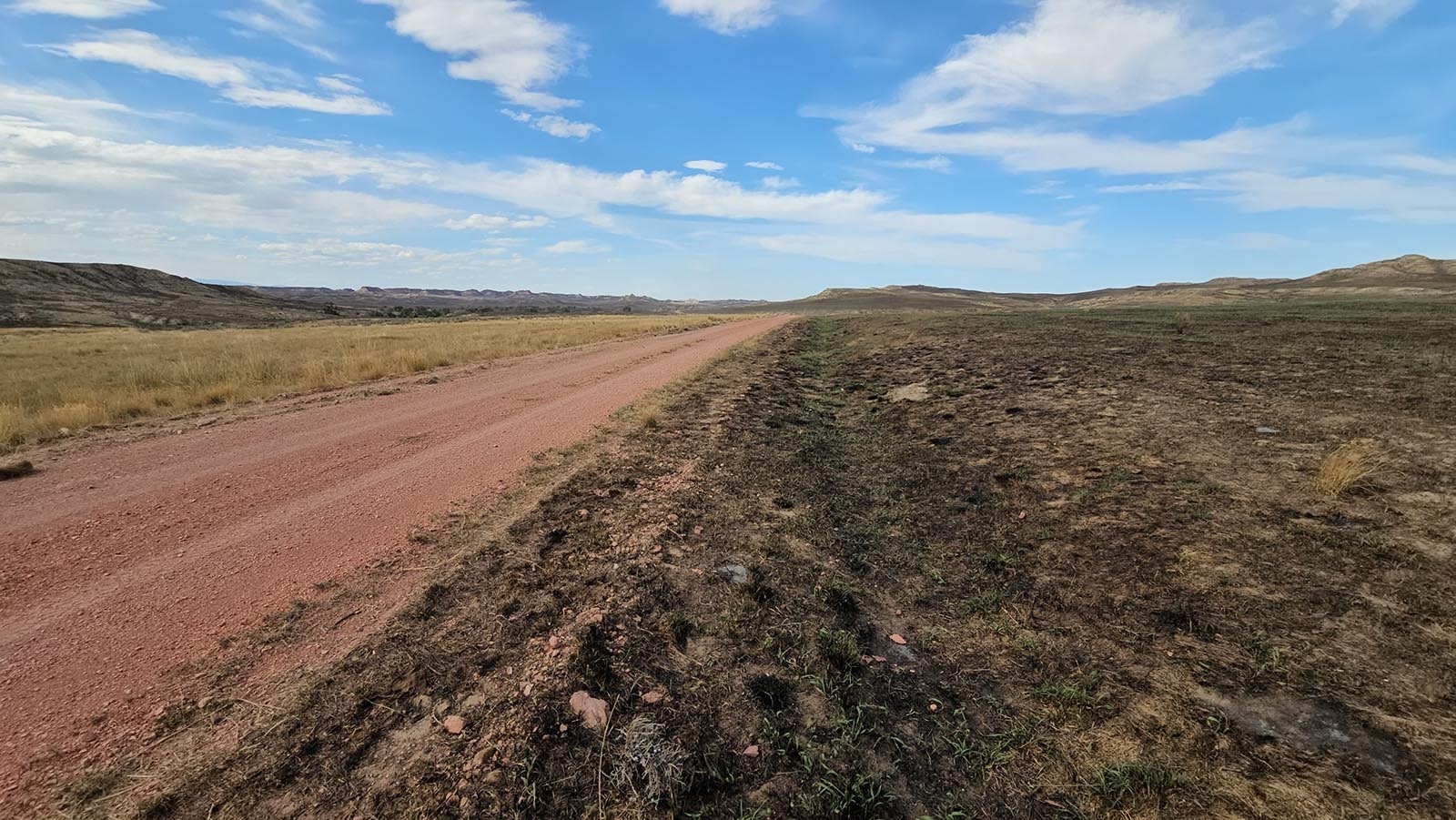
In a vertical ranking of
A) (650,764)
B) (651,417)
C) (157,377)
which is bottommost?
(650,764)

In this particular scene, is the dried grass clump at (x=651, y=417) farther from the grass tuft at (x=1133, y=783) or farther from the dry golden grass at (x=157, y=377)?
the dry golden grass at (x=157, y=377)

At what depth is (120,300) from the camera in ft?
301

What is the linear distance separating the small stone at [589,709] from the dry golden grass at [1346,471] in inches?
288

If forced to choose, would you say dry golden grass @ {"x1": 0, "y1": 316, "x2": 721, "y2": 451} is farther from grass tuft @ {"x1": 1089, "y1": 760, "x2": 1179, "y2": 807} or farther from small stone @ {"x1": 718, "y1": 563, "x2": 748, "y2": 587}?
grass tuft @ {"x1": 1089, "y1": 760, "x2": 1179, "y2": 807}

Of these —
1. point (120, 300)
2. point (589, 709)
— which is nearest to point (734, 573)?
point (589, 709)

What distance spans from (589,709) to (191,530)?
492 centimetres

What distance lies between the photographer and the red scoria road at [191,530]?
350 cm

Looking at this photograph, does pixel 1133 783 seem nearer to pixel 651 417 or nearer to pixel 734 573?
pixel 734 573

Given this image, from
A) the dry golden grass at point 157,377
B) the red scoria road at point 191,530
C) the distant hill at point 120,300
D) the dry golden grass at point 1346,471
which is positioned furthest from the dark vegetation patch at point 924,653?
the distant hill at point 120,300

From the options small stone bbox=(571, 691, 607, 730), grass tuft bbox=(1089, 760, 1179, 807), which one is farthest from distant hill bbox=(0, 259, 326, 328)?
grass tuft bbox=(1089, 760, 1179, 807)

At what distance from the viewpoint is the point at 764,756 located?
3133 mm

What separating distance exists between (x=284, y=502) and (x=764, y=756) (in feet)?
19.7

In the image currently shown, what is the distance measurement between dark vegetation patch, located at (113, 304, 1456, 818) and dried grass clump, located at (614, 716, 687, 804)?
14mm

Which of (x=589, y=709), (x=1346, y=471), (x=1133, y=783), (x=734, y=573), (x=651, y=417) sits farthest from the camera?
(x=651, y=417)
